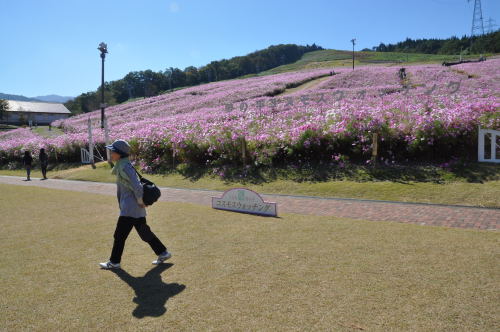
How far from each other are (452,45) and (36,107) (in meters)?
95.0

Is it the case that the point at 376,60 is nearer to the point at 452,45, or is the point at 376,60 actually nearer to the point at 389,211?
the point at 452,45

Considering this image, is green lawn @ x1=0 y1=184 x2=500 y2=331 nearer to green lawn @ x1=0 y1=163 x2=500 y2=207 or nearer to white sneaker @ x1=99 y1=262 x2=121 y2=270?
white sneaker @ x1=99 y1=262 x2=121 y2=270

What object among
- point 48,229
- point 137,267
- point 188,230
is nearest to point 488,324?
point 137,267

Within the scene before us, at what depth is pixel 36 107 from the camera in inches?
3260

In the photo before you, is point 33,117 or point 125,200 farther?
point 33,117

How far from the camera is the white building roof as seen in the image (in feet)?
259

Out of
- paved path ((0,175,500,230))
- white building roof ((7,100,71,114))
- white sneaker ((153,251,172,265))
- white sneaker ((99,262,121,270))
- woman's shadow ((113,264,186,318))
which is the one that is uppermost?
white building roof ((7,100,71,114))

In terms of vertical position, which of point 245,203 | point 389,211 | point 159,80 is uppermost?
point 159,80

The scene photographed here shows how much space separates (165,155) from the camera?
1599cm

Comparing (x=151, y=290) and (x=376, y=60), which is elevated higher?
(x=376, y=60)

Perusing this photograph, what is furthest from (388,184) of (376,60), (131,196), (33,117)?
(33,117)

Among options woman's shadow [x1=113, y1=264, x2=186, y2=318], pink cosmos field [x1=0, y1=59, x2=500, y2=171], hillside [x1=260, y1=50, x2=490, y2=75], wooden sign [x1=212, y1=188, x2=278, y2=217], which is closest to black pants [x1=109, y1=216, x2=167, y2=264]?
woman's shadow [x1=113, y1=264, x2=186, y2=318]

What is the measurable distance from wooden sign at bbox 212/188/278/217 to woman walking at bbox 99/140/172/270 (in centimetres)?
312

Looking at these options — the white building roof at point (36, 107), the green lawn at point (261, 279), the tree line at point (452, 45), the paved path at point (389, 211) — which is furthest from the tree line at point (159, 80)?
the green lawn at point (261, 279)
